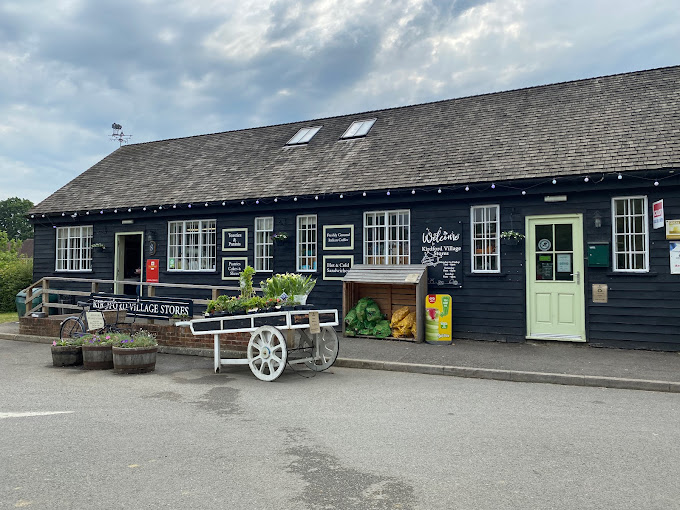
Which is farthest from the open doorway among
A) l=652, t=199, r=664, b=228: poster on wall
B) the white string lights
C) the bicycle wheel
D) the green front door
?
l=652, t=199, r=664, b=228: poster on wall

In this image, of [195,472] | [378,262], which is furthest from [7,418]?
[378,262]

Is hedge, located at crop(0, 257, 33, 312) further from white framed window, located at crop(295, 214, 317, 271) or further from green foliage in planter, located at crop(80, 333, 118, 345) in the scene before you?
green foliage in planter, located at crop(80, 333, 118, 345)

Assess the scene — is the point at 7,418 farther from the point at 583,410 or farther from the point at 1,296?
the point at 1,296

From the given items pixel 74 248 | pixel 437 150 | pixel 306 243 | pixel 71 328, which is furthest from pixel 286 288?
pixel 74 248

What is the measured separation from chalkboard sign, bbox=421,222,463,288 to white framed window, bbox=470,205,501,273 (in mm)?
309

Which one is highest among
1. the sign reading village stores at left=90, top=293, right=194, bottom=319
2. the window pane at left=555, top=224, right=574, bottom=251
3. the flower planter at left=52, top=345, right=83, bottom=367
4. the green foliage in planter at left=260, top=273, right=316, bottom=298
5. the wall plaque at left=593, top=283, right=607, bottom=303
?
the window pane at left=555, top=224, right=574, bottom=251

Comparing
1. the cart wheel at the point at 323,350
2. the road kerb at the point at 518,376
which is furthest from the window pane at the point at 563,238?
the cart wheel at the point at 323,350

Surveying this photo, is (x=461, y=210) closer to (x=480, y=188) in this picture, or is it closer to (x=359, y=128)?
(x=480, y=188)

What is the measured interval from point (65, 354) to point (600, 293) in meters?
10.1

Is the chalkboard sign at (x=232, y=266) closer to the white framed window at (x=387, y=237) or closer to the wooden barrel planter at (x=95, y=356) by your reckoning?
the white framed window at (x=387, y=237)

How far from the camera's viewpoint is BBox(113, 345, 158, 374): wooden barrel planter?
27.2 feet

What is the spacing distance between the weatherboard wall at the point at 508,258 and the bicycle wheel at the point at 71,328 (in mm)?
4399

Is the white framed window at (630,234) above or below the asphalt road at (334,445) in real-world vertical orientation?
above

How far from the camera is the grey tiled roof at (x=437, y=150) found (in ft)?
36.4
